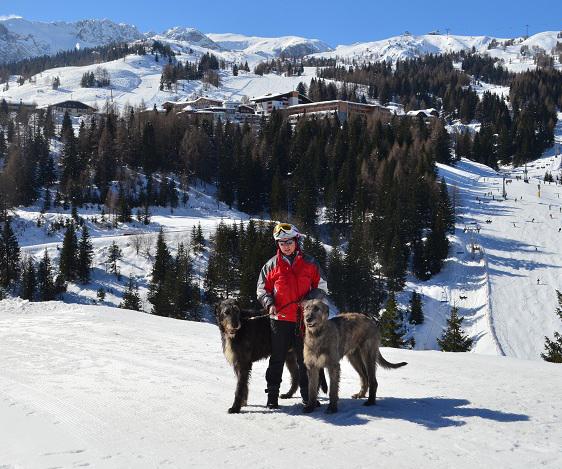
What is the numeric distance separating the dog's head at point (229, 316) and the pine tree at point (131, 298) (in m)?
38.4

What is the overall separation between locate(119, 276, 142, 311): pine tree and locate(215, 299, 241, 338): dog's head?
38375mm

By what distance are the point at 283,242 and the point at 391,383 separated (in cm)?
349

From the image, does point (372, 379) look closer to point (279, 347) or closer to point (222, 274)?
point (279, 347)

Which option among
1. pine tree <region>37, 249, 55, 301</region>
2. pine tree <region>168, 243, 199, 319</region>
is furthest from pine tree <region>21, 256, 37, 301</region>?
pine tree <region>168, 243, 199, 319</region>

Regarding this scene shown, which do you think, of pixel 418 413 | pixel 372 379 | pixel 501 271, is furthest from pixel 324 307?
pixel 501 271

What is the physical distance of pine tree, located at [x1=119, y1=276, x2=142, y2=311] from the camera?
42519mm

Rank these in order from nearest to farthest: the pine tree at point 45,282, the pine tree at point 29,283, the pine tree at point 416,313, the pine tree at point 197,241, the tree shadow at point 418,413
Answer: the tree shadow at point 418,413 < the pine tree at point 416,313 < the pine tree at point 45,282 < the pine tree at point 29,283 < the pine tree at point 197,241

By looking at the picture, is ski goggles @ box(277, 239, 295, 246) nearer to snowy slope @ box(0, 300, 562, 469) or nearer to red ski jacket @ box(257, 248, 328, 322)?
red ski jacket @ box(257, 248, 328, 322)

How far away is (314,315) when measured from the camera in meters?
5.71

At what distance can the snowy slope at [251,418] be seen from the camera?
4.53 meters

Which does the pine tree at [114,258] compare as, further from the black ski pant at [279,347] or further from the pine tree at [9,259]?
the black ski pant at [279,347]

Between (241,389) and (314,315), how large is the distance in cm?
148

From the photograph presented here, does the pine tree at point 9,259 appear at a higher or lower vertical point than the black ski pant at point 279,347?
lower

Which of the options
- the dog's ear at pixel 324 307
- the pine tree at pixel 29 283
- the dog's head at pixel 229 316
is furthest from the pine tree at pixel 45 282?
the dog's ear at pixel 324 307
